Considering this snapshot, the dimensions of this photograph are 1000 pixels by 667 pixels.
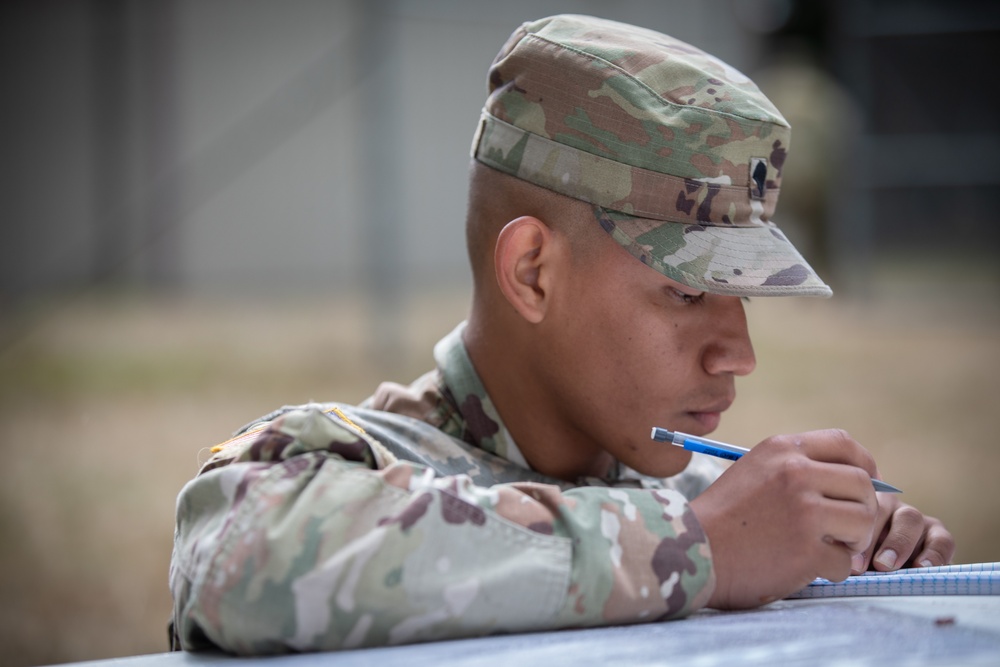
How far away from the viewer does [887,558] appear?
145cm

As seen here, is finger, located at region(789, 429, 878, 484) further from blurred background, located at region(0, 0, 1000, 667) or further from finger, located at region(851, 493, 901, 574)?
blurred background, located at region(0, 0, 1000, 667)

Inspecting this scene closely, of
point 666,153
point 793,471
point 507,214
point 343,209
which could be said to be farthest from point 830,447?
point 343,209

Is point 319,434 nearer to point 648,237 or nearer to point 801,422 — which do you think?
point 648,237

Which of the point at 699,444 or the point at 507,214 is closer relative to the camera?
the point at 699,444

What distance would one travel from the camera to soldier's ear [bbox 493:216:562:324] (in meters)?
1.54

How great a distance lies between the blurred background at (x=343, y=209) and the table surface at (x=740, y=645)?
3938 millimetres

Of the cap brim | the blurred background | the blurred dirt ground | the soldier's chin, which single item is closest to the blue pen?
the soldier's chin

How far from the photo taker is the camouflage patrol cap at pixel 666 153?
1.43 m

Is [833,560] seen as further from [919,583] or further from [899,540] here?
[899,540]

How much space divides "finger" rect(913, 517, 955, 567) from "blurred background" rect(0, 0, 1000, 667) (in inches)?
139

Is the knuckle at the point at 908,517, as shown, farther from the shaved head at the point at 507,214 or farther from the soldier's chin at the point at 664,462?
the shaved head at the point at 507,214

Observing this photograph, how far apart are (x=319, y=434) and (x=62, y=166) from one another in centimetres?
1034

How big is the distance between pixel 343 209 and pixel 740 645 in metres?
10.2

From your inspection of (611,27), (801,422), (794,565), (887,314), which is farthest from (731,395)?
(887,314)
